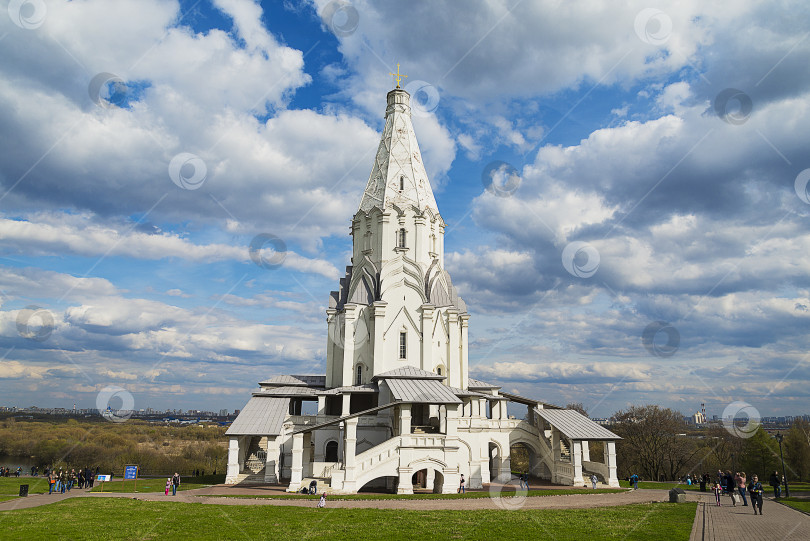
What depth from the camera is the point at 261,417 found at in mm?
31688

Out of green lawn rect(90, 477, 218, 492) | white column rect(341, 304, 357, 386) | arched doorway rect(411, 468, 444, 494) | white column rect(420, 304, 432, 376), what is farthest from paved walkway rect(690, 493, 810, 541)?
green lawn rect(90, 477, 218, 492)

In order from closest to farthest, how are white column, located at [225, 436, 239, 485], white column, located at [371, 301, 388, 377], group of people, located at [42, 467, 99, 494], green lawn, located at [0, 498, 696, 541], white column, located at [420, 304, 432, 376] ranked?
green lawn, located at [0, 498, 696, 541] → group of people, located at [42, 467, 99, 494] → white column, located at [225, 436, 239, 485] → white column, located at [371, 301, 388, 377] → white column, located at [420, 304, 432, 376]

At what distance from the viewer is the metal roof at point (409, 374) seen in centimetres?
3344

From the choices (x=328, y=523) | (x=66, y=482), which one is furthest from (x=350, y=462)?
(x=66, y=482)

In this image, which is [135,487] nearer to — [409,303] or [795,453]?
[409,303]

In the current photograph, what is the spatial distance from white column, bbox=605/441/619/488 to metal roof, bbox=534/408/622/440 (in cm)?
57

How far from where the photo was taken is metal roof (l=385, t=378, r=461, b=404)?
28.3 metres

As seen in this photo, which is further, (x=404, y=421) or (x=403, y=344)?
(x=403, y=344)

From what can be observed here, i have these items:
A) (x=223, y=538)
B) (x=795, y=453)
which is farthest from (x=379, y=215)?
(x=795, y=453)

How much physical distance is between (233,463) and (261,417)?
305 centimetres

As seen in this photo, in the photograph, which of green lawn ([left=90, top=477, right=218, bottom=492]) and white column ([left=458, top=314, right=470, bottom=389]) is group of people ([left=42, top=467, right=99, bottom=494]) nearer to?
green lawn ([left=90, top=477, right=218, bottom=492])

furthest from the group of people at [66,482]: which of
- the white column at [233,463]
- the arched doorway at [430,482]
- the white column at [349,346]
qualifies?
the arched doorway at [430,482]

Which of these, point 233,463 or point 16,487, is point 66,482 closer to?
point 16,487

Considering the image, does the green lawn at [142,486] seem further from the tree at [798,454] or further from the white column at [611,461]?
the tree at [798,454]
